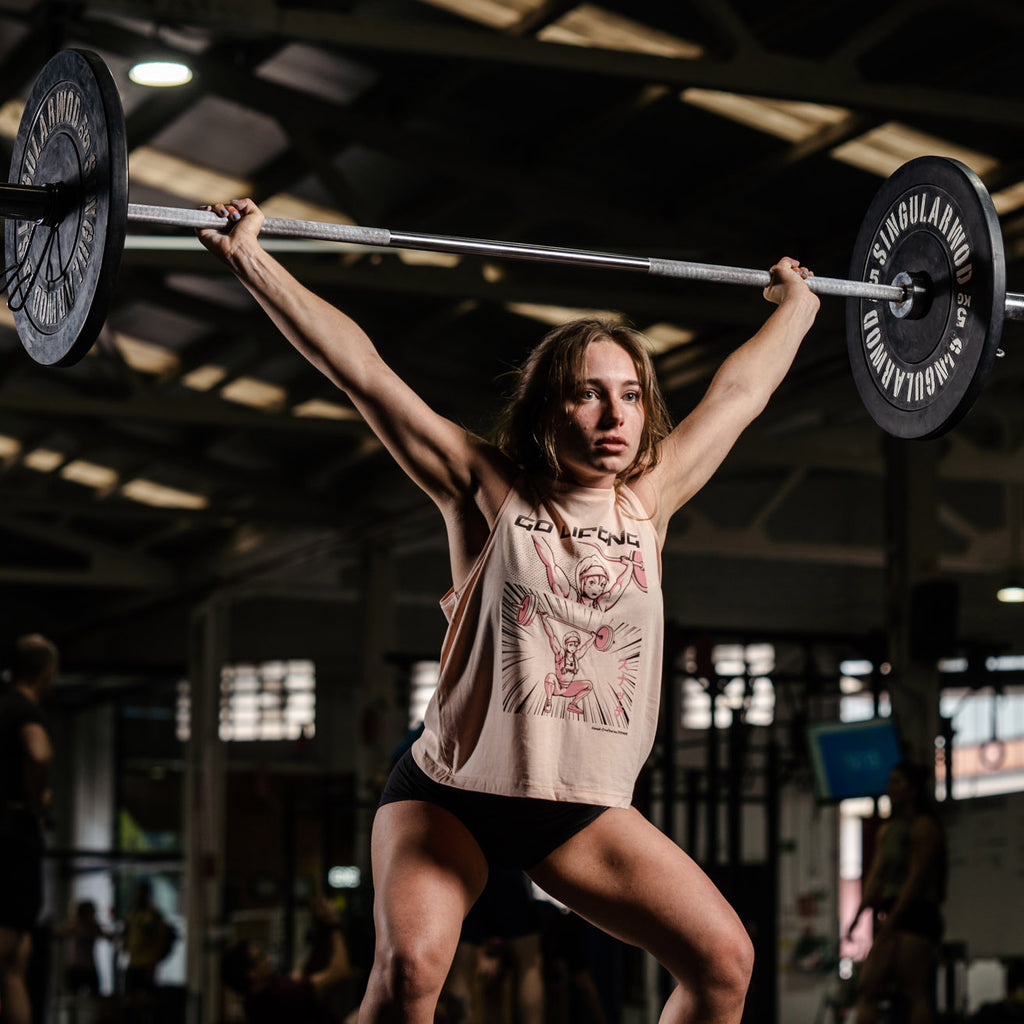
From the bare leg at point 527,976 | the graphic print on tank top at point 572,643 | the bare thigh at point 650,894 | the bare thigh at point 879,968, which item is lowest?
the bare leg at point 527,976

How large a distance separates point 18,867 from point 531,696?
2.82m

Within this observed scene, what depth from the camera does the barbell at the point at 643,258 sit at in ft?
7.50

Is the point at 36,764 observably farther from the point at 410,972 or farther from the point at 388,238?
the point at 410,972

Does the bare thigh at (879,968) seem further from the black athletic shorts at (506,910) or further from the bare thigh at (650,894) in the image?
the bare thigh at (650,894)

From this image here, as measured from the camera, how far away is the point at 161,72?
5336mm

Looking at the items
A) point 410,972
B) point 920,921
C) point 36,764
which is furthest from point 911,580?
point 410,972

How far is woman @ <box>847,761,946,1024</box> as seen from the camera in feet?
19.4

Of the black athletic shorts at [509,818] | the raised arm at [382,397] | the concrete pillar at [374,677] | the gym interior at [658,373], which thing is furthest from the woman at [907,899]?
the concrete pillar at [374,677]

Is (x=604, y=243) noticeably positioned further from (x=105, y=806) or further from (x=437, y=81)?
(x=105, y=806)

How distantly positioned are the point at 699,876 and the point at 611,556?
1.42ft

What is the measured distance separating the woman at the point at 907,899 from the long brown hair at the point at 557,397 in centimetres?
409

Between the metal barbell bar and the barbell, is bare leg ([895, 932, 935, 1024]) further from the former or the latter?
the metal barbell bar

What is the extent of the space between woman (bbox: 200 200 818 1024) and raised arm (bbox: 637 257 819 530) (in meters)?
0.07

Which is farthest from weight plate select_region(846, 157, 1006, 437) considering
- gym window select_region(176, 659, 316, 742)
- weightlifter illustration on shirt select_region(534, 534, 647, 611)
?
gym window select_region(176, 659, 316, 742)
